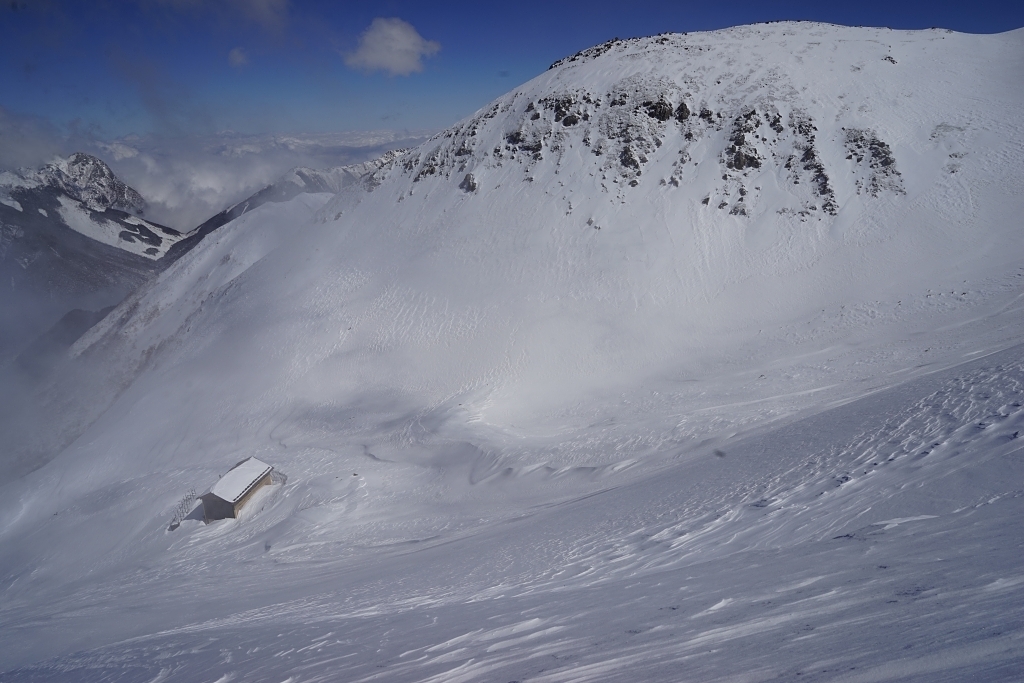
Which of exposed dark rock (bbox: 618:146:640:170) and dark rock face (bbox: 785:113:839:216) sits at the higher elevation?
exposed dark rock (bbox: 618:146:640:170)

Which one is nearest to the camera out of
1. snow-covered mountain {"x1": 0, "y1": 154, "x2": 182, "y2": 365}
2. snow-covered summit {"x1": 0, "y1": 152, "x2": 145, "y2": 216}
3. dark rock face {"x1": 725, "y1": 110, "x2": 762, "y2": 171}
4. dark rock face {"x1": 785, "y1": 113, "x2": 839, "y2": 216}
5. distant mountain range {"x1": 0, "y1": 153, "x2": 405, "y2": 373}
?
dark rock face {"x1": 785, "y1": 113, "x2": 839, "y2": 216}

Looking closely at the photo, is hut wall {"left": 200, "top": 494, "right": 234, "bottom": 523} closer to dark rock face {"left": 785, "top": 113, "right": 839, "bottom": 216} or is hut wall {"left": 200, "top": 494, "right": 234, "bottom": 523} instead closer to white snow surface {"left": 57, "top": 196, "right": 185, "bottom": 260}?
dark rock face {"left": 785, "top": 113, "right": 839, "bottom": 216}

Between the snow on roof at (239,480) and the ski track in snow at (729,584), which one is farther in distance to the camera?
the snow on roof at (239,480)

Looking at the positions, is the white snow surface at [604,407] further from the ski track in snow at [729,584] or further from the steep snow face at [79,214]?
the steep snow face at [79,214]

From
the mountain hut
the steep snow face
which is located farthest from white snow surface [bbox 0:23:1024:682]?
Answer: the steep snow face

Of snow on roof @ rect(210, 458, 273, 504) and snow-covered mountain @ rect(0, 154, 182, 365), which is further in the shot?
snow-covered mountain @ rect(0, 154, 182, 365)

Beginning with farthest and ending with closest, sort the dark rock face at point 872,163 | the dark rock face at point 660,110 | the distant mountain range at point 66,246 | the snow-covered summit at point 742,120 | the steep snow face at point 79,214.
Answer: the steep snow face at point 79,214
the distant mountain range at point 66,246
the dark rock face at point 660,110
the snow-covered summit at point 742,120
the dark rock face at point 872,163

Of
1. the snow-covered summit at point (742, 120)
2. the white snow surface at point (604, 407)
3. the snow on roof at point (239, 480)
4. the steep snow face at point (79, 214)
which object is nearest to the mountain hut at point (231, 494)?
the snow on roof at point (239, 480)
